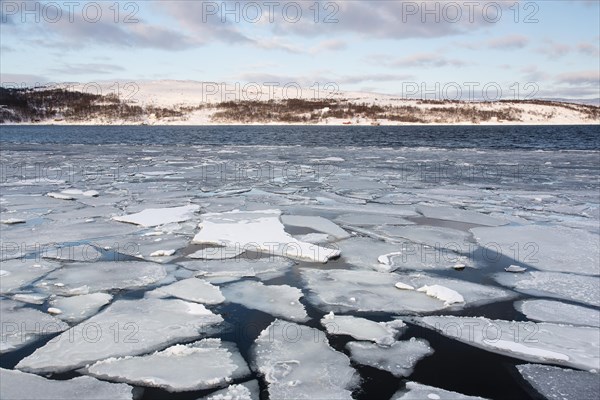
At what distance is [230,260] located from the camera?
169 inches

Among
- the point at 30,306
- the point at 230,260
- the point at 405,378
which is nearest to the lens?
the point at 405,378

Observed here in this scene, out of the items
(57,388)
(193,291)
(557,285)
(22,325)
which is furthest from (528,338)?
(22,325)

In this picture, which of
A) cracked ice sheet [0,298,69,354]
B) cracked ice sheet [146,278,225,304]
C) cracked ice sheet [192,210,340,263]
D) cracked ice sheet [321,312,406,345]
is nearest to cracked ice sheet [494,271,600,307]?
cracked ice sheet [321,312,406,345]

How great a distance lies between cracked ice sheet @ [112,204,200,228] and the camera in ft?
19.0

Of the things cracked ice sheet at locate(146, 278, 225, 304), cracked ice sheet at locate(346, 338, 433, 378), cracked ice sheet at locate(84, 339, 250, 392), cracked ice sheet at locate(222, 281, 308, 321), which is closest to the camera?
cracked ice sheet at locate(84, 339, 250, 392)

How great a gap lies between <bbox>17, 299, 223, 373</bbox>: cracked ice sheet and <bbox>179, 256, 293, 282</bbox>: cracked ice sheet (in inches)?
24.5

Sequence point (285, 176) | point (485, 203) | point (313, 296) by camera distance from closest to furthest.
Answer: point (313, 296) < point (485, 203) < point (285, 176)

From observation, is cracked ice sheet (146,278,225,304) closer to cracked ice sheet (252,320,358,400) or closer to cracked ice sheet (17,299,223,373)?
cracked ice sheet (17,299,223,373)

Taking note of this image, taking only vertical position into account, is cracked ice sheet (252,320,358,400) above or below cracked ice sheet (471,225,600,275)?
below

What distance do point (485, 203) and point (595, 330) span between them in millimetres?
4577


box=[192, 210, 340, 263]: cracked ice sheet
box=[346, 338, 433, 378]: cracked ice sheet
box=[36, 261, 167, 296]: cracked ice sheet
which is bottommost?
box=[346, 338, 433, 378]: cracked ice sheet

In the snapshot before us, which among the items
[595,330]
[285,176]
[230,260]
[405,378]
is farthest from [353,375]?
[285,176]

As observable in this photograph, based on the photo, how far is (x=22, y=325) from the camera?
116 inches

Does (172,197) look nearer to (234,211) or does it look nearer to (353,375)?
(234,211)
